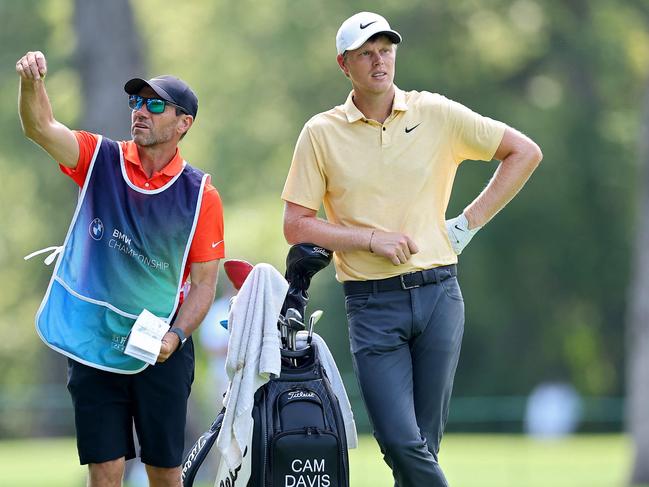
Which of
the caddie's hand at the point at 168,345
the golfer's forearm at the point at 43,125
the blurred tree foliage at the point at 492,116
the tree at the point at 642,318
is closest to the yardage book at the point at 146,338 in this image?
the caddie's hand at the point at 168,345

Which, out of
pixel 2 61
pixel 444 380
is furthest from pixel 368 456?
pixel 444 380

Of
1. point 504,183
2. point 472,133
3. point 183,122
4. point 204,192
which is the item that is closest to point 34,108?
point 183,122

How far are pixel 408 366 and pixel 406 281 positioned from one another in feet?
1.26

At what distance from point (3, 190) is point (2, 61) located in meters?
11.3

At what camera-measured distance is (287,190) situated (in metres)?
6.61

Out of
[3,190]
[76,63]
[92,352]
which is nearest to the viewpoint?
[92,352]

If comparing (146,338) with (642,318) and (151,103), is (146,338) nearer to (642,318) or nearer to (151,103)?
(151,103)

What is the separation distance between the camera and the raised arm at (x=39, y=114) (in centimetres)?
597

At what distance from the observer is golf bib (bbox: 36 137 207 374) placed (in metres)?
6.32

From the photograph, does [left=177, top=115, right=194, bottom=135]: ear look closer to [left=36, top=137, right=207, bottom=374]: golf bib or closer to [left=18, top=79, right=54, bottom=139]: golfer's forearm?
[left=36, top=137, right=207, bottom=374]: golf bib

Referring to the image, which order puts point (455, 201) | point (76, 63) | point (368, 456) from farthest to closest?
1. point (455, 201)
2. point (368, 456)
3. point (76, 63)

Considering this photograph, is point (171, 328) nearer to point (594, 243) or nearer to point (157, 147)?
point (157, 147)

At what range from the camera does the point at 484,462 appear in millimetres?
19203

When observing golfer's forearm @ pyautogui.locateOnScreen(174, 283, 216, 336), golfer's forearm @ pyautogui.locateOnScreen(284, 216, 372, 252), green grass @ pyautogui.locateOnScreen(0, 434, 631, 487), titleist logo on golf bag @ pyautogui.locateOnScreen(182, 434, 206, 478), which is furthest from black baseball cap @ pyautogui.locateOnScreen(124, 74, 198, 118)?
green grass @ pyautogui.locateOnScreen(0, 434, 631, 487)
